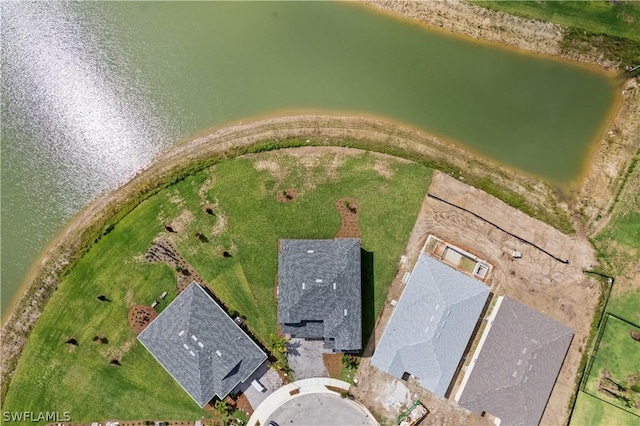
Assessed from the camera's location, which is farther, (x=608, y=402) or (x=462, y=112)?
(x=462, y=112)

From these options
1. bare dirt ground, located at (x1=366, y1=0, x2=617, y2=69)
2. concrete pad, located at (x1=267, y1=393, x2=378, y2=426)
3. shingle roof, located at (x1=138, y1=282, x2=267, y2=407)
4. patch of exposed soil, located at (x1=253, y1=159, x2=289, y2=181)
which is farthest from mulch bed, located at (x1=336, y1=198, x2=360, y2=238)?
bare dirt ground, located at (x1=366, y1=0, x2=617, y2=69)

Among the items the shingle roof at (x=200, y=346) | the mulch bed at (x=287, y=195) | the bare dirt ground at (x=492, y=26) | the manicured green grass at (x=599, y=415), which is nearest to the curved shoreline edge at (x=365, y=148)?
the mulch bed at (x=287, y=195)

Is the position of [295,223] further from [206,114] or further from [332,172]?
[206,114]

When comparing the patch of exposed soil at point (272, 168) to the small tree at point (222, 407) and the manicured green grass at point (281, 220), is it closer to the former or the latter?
the manicured green grass at point (281, 220)

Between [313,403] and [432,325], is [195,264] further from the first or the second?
[432,325]

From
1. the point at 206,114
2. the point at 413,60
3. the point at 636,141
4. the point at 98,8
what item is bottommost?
the point at 206,114

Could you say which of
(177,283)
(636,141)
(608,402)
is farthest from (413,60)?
(608,402)
